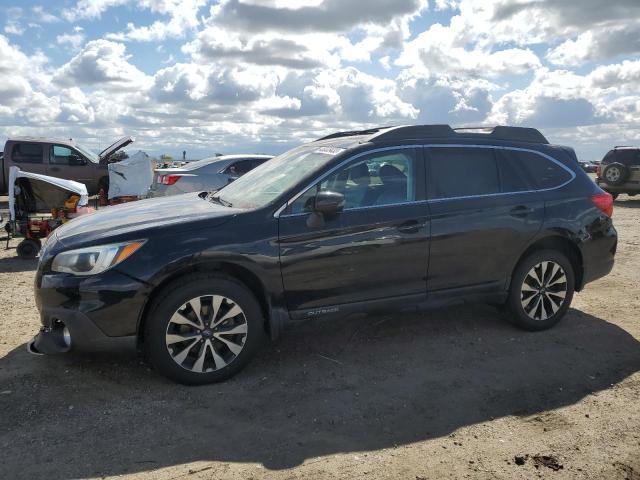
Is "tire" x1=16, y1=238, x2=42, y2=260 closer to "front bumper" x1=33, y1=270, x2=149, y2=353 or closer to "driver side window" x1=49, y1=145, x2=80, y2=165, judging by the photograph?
"front bumper" x1=33, y1=270, x2=149, y2=353

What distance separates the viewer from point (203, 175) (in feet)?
35.4

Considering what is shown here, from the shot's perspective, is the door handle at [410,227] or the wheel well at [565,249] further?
the wheel well at [565,249]

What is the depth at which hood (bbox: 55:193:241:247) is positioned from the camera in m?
3.81

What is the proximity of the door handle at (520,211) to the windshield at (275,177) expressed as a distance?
1.59 meters

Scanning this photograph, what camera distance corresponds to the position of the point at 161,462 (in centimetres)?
300

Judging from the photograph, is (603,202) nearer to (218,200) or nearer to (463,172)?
(463,172)

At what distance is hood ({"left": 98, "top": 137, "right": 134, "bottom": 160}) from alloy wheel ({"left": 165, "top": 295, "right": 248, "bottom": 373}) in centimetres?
1239

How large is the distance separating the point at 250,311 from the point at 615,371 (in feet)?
9.21

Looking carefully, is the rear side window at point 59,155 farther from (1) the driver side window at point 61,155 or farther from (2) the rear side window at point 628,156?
(2) the rear side window at point 628,156

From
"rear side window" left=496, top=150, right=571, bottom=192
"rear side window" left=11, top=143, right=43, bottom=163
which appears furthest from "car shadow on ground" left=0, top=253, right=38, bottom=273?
"rear side window" left=11, top=143, right=43, bottom=163

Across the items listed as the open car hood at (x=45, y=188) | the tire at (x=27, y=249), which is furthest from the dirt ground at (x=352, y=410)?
the open car hood at (x=45, y=188)

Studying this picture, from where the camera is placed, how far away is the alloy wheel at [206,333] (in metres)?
3.77

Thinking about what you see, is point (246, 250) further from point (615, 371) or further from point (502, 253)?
point (615, 371)

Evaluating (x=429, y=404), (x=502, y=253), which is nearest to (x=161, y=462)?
(x=429, y=404)
